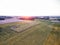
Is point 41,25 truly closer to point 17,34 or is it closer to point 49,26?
point 49,26

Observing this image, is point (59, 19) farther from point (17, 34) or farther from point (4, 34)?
point (4, 34)

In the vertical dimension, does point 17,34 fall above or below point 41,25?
below

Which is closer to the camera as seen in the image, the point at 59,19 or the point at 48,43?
the point at 48,43
